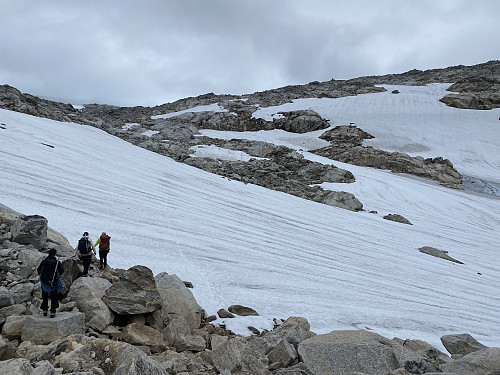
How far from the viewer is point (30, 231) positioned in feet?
28.6

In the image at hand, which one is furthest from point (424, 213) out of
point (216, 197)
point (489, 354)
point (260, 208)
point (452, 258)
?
point (489, 354)

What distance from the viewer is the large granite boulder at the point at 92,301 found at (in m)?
6.81

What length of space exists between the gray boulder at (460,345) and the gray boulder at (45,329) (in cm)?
934

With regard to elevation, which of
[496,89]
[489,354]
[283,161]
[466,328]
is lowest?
[466,328]

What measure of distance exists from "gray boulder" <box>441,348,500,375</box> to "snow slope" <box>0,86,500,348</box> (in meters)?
3.62

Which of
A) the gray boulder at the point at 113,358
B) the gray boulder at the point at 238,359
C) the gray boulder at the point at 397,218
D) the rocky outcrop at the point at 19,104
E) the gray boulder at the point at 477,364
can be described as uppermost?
the rocky outcrop at the point at 19,104

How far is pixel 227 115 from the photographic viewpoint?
63.6m

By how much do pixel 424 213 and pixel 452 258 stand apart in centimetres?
1079

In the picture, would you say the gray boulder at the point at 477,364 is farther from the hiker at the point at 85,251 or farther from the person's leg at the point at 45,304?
the hiker at the point at 85,251

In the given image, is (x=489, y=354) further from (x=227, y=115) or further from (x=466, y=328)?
(x=227, y=115)

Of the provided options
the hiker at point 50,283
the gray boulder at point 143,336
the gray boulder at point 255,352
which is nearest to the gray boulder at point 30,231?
the hiker at point 50,283

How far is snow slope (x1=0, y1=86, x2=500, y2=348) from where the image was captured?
38.8ft

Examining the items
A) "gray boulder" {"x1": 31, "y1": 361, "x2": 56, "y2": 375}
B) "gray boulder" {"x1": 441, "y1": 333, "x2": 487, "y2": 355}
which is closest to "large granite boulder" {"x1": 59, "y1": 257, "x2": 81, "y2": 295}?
"gray boulder" {"x1": 31, "y1": 361, "x2": 56, "y2": 375}

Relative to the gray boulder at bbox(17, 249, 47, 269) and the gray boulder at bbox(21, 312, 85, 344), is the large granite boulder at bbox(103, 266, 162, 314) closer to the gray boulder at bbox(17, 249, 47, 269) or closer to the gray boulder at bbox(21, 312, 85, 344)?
the gray boulder at bbox(21, 312, 85, 344)
